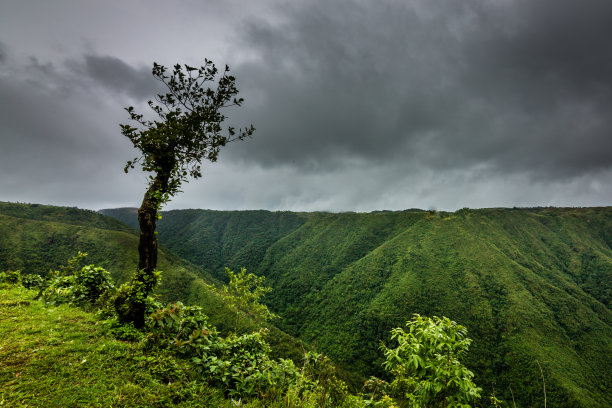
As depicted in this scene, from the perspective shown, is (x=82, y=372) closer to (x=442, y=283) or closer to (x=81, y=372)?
(x=81, y=372)

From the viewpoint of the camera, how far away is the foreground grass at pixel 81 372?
12.2 feet

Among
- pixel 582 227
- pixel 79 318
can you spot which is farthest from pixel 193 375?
pixel 582 227

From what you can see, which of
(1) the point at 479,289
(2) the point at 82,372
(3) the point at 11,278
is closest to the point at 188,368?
(2) the point at 82,372

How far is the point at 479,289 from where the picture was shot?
80875 mm

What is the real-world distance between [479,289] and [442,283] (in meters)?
10.7

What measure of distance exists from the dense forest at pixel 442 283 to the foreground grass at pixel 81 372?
1297 inches

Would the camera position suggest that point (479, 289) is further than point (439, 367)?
Yes

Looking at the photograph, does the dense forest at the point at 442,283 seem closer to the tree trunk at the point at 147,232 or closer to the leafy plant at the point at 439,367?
the tree trunk at the point at 147,232

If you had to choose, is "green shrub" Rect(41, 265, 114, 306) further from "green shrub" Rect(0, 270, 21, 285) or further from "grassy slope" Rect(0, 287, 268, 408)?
"green shrub" Rect(0, 270, 21, 285)

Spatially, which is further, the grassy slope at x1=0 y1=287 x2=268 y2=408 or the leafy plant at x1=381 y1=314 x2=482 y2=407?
the leafy plant at x1=381 y1=314 x2=482 y2=407

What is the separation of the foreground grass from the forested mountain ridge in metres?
60.4

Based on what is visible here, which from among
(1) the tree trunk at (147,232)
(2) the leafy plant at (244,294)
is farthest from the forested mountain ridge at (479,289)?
(1) the tree trunk at (147,232)

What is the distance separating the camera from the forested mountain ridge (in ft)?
215

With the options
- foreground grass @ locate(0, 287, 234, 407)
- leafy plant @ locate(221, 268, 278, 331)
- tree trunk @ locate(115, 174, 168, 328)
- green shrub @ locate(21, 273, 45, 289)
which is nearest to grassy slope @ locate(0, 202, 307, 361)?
green shrub @ locate(21, 273, 45, 289)
